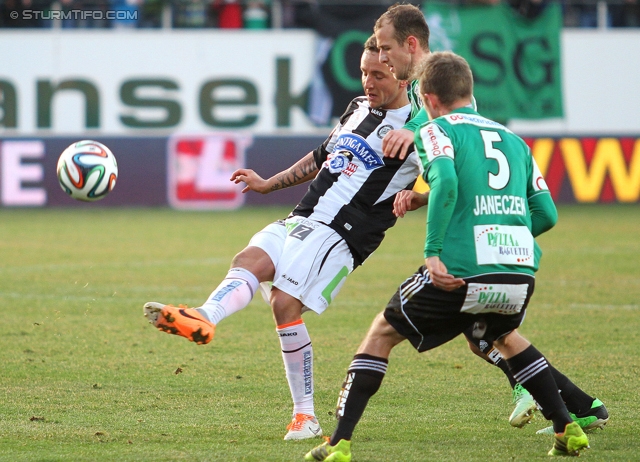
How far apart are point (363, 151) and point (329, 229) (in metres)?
0.47

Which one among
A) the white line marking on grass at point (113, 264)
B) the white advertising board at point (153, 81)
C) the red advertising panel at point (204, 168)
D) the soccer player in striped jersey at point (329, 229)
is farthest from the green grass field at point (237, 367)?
the white advertising board at point (153, 81)

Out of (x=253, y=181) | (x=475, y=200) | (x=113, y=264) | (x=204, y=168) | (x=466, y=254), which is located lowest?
(x=204, y=168)

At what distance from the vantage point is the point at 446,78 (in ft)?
15.1

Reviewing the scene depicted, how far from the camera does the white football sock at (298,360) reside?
5332 mm

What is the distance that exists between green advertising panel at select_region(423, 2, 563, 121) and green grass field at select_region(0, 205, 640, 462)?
6651mm

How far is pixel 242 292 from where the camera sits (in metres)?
5.14

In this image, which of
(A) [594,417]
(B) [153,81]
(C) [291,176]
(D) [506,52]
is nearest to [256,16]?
(B) [153,81]

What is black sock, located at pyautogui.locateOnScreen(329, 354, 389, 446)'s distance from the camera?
182 inches

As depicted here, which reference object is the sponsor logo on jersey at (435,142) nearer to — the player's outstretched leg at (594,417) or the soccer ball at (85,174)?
the player's outstretched leg at (594,417)

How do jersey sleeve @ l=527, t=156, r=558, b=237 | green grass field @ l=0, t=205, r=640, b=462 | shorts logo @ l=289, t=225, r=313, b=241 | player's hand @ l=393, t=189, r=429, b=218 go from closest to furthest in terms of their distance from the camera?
1. jersey sleeve @ l=527, t=156, r=558, b=237
2. player's hand @ l=393, t=189, r=429, b=218
3. green grass field @ l=0, t=205, r=640, b=462
4. shorts logo @ l=289, t=225, r=313, b=241

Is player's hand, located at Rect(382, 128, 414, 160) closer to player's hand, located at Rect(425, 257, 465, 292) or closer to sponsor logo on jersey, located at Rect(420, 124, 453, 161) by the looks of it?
sponsor logo on jersey, located at Rect(420, 124, 453, 161)

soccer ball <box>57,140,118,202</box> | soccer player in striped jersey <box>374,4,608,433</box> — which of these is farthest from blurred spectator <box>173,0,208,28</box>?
soccer player in striped jersey <box>374,4,608,433</box>

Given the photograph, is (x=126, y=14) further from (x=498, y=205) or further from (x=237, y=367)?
(x=498, y=205)

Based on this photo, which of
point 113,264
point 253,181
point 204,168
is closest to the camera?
point 253,181
